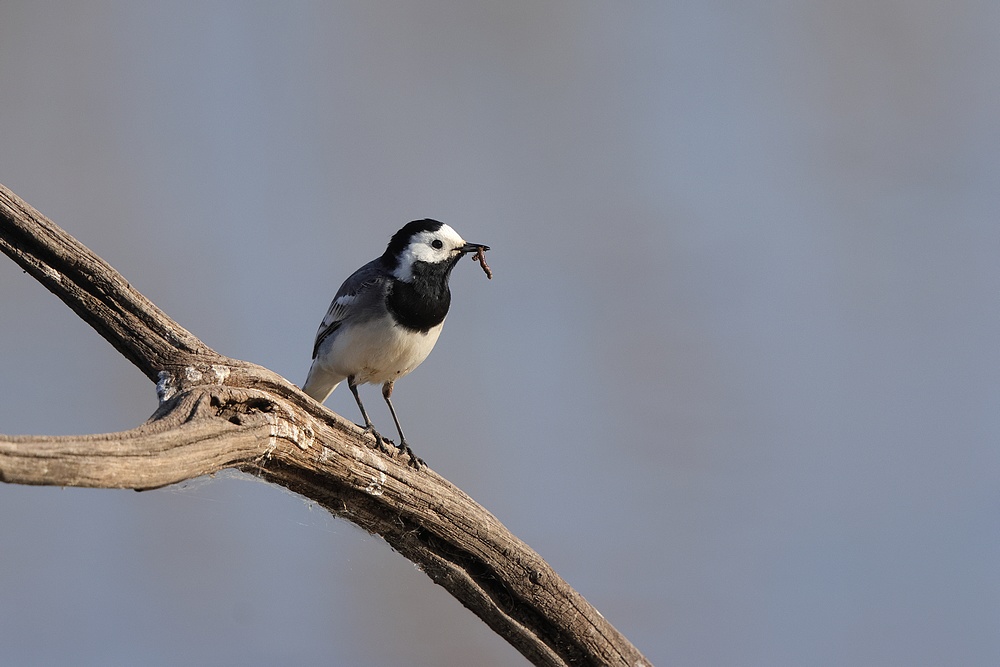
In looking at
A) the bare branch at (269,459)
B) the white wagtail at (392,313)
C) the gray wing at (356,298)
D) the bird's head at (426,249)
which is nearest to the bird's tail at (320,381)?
the white wagtail at (392,313)

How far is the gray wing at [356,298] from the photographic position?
455 centimetres

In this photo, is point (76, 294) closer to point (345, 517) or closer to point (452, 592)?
point (345, 517)

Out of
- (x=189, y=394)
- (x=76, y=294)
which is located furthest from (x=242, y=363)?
(x=76, y=294)

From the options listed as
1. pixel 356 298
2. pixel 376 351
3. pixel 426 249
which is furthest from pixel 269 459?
pixel 426 249

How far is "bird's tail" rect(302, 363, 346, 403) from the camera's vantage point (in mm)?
4852

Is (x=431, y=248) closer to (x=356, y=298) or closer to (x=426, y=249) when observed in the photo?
(x=426, y=249)

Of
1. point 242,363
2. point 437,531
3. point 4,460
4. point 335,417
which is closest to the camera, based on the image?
point 4,460

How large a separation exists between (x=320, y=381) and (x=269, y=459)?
214cm

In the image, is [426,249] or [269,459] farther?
[426,249]

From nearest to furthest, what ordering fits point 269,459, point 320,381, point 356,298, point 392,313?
1. point 269,459
2. point 392,313
3. point 356,298
4. point 320,381

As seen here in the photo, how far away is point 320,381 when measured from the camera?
4918 mm

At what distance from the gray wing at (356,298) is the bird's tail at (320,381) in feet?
0.37

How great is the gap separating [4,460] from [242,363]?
90 cm

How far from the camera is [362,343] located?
4461 millimetres
